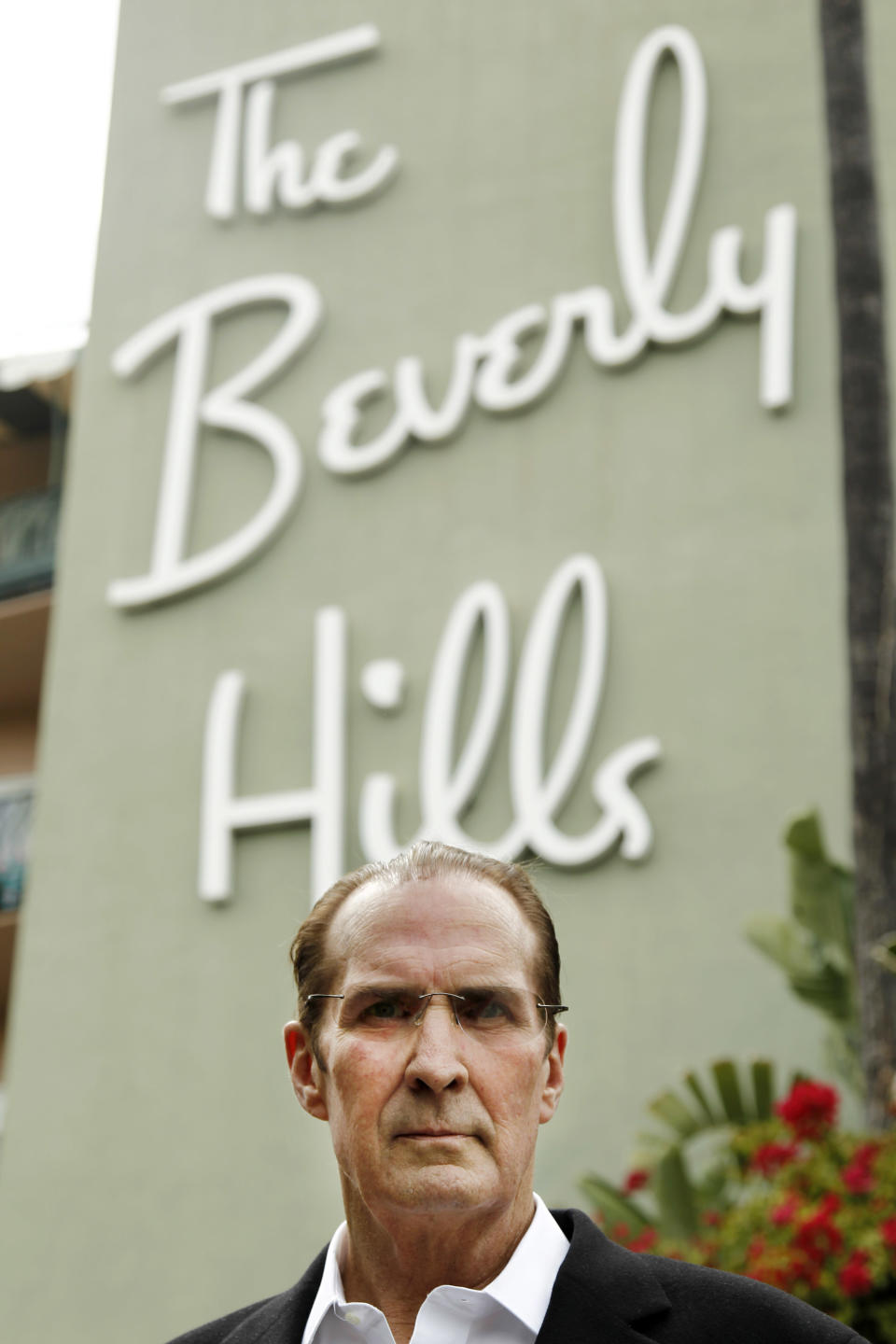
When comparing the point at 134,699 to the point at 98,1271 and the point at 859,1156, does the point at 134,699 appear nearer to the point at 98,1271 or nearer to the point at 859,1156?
the point at 98,1271

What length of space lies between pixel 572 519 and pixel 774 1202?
5449 mm

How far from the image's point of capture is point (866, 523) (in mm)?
9055

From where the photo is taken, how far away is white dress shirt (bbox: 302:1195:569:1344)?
2.49 m

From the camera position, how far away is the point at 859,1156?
7363 mm

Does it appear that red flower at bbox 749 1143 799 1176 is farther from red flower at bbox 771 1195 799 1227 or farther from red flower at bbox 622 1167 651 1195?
red flower at bbox 622 1167 651 1195

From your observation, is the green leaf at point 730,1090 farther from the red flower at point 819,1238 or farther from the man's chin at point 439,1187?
the man's chin at point 439,1187

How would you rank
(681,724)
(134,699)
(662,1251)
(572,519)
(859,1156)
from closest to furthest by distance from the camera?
(859,1156) → (662,1251) → (681,724) → (572,519) → (134,699)

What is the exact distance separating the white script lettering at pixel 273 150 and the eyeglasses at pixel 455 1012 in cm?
1186

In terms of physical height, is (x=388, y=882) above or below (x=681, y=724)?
below

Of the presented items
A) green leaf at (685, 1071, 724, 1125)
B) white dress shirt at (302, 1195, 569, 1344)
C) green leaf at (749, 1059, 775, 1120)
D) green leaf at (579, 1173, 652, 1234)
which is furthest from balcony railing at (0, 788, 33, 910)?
white dress shirt at (302, 1195, 569, 1344)

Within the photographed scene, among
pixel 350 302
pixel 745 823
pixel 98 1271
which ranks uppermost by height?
pixel 350 302

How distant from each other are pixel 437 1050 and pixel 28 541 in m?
14.3

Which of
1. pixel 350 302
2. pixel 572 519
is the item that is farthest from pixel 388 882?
pixel 350 302

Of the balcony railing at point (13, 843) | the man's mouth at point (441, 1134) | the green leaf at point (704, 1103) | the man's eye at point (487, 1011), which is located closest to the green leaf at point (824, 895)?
the green leaf at point (704, 1103)
